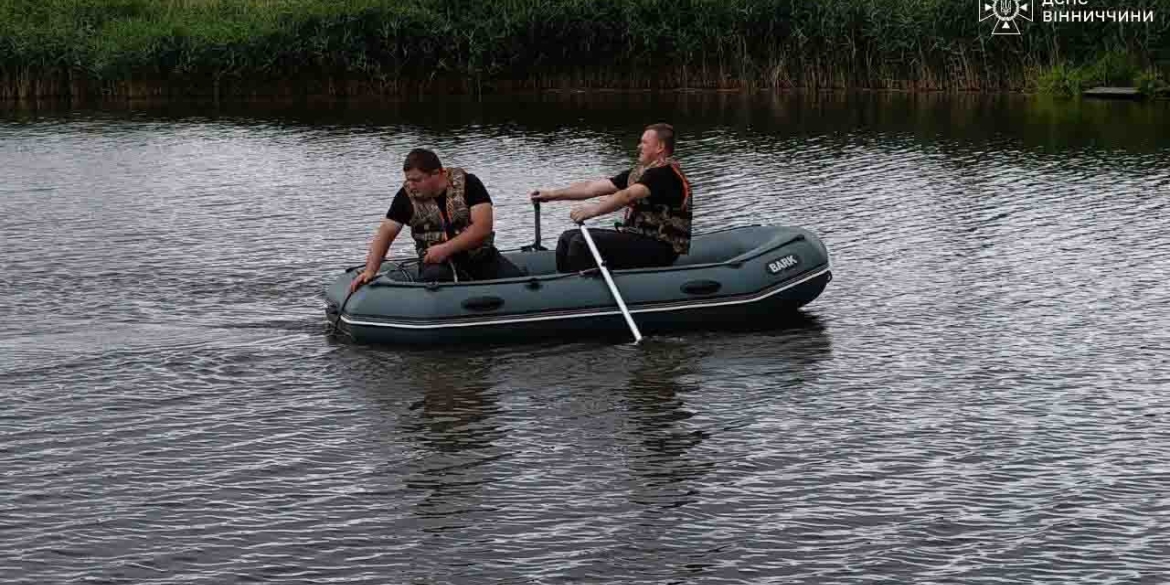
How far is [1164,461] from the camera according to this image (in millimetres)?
8570

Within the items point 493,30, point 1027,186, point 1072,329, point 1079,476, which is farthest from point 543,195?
point 493,30

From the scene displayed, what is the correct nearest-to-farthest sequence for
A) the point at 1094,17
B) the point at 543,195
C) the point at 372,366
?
the point at 372,366
the point at 543,195
the point at 1094,17

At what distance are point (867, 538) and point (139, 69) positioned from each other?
2704 cm

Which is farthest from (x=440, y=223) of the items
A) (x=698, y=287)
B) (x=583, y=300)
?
(x=698, y=287)

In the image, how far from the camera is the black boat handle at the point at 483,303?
36.9 ft

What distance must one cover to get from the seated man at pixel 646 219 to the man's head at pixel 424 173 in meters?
0.89

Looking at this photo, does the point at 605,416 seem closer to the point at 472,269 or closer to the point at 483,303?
the point at 483,303

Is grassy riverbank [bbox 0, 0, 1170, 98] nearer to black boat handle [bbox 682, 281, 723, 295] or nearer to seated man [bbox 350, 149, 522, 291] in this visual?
black boat handle [bbox 682, 281, 723, 295]

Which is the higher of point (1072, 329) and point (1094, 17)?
point (1094, 17)

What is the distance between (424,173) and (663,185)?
1605 mm

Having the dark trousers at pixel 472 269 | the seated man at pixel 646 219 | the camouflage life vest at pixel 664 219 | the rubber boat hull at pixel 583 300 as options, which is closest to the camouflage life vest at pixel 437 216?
the dark trousers at pixel 472 269

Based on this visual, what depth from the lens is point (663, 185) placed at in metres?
11.8

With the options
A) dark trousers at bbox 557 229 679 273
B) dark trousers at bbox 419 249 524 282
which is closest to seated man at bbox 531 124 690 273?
dark trousers at bbox 557 229 679 273

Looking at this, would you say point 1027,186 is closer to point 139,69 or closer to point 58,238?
point 58,238
